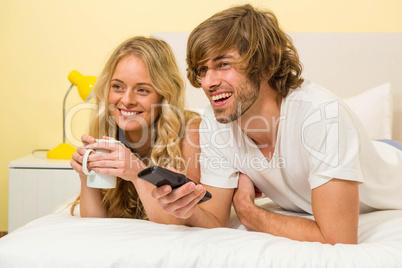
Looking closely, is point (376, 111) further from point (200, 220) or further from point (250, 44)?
point (200, 220)

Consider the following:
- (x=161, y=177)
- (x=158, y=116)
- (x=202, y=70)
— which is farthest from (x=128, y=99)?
(x=161, y=177)

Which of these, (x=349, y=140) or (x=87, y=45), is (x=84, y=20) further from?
(x=349, y=140)

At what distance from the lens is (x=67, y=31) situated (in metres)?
2.77

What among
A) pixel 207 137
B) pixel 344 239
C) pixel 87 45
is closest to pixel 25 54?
pixel 87 45

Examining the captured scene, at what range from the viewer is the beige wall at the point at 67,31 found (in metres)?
2.69

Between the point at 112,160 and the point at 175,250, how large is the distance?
358 mm

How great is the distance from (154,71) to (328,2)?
1.58 metres

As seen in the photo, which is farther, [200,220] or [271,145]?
[271,145]

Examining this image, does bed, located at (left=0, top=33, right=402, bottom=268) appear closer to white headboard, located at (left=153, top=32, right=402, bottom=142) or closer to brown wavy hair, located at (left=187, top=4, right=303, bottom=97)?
brown wavy hair, located at (left=187, top=4, right=303, bottom=97)

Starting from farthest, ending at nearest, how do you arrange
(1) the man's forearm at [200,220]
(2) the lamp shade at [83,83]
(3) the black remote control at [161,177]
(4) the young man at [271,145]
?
(2) the lamp shade at [83,83] → (1) the man's forearm at [200,220] → (4) the young man at [271,145] → (3) the black remote control at [161,177]

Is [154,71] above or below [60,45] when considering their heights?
below

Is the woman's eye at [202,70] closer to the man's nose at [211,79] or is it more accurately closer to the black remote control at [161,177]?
the man's nose at [211,79]

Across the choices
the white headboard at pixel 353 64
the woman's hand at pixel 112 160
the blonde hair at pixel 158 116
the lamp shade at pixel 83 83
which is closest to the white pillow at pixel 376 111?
the white headboard at pixel 353 64

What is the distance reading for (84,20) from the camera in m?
2.76
